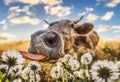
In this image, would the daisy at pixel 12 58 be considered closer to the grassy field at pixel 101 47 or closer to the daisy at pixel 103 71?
the daisy at pixel 103 71

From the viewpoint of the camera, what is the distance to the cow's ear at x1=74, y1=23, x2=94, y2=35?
5.69 meters

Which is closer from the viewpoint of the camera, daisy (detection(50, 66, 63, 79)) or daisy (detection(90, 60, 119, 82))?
daisy (detection(90, 60, 119, 82))

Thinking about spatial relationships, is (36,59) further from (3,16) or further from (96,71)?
(96,71)

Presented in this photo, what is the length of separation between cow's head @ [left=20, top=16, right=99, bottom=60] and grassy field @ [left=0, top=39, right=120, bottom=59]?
0.41m

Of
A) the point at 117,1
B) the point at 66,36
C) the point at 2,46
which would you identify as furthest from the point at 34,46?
the point at 117,1

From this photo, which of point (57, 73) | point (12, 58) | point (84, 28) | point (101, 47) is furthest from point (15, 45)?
point (12, 58)

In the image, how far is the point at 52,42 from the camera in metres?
5.07

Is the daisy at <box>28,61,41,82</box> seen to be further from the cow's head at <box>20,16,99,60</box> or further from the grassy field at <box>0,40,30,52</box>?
the grassy field at <box>0,40,30,52</box>

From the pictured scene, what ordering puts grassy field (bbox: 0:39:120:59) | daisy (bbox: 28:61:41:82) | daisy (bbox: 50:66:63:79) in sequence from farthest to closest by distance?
grassy field (bbox: 0:39:120:59), daisy (bbox: 50:66:63:79), daisy (bbox: 28:61:41:82)

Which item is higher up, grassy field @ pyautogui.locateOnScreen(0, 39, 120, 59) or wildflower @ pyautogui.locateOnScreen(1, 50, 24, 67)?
grassy field @ pyautogui.locateOnScreen(0, 39, 120, 59)

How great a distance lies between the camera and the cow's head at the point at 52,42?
4.95 meters

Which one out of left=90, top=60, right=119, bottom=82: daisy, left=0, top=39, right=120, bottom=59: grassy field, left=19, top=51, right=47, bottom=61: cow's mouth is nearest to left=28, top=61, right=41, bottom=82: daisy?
left=90, top=60, right=119, bottom=82: daisy

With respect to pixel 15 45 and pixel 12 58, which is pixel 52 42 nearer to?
pixel 15 45

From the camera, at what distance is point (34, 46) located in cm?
496
